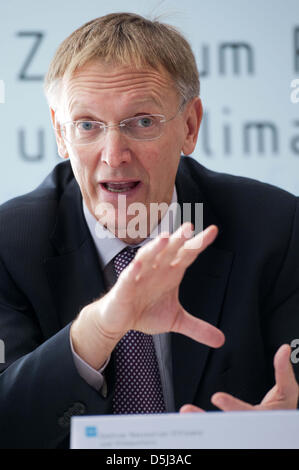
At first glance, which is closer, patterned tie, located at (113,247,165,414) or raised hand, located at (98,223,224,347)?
raised hand, located at (98,223,224,347)

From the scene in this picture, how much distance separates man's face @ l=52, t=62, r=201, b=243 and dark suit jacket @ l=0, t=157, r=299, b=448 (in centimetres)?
15

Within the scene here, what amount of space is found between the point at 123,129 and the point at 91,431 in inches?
39.9

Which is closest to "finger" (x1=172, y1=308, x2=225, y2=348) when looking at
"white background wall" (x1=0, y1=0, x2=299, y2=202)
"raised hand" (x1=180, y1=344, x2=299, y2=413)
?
"raised hand" (x1=180, y1=344, x2=299, y2=413)

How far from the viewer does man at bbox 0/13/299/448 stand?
4.99ft

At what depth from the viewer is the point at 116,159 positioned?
4.99ft

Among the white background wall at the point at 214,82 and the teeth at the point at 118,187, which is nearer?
the teeth at the point at 118,187

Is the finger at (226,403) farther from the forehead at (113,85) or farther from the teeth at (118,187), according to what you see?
the forehead at (113,85)

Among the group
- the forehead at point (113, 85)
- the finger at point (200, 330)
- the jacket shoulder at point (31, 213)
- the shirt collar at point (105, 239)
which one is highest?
the forehead at point (113, 85)

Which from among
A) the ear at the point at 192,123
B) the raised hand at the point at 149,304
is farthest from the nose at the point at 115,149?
the raised hand at the point at 149,304

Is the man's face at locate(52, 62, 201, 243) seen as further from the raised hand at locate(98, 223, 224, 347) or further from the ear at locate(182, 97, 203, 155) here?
the raised hand at locate(98, 223, 224, 347)

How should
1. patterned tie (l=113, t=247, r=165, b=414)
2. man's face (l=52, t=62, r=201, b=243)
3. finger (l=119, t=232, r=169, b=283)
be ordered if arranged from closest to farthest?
1. finger (l=119, t=232, r=169, b=283)
2. patterned tie (l=113, t=247, r=165, b=414)
3. man's face (l=52, t=62, r=201, b=243)

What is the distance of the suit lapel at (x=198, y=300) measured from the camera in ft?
4.91

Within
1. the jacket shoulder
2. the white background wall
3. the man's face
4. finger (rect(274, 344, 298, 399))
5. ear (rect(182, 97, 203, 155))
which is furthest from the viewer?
the white background wall

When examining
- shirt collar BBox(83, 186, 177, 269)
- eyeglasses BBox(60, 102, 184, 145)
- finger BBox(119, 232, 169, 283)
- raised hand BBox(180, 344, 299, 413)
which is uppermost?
eyeglasses BBox(60, 102, 184, 145)
